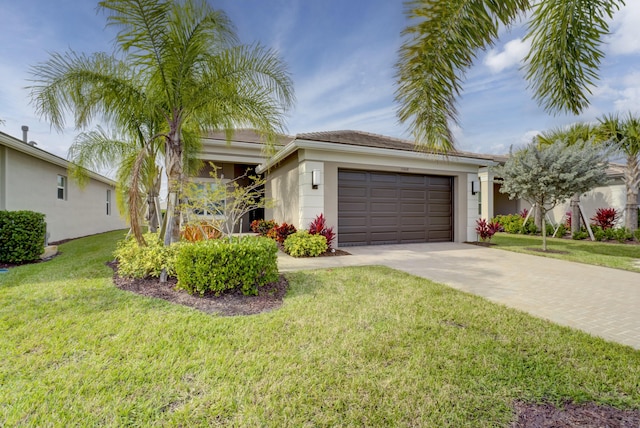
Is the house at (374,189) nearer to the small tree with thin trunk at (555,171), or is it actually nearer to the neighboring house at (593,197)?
the small tree with thin trunk at (555,171)

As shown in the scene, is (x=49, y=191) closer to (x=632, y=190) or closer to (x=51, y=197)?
(x=51, y=197)

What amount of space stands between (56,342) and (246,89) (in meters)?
5.44

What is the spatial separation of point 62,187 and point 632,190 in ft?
82.6

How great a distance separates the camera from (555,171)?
30.6ft

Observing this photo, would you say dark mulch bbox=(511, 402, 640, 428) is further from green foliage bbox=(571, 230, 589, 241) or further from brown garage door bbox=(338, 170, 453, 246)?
green foliage bbox=(571, 230, 589, 241)

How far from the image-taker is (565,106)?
11.4ft

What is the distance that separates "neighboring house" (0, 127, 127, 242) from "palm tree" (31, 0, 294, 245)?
429cm

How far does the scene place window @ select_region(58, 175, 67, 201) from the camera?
42.0 ft

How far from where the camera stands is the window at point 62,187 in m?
12.8

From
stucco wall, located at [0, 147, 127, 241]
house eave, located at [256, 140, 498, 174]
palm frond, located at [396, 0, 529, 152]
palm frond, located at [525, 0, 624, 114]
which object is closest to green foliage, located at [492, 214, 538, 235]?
house eave, located at [256, 140, 498, 174]

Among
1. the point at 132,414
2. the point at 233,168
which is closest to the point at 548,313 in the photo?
the point at 132,414

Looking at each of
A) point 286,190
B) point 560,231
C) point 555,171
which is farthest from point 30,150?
point 560,231

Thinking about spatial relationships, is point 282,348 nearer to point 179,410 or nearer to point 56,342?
point 179,410

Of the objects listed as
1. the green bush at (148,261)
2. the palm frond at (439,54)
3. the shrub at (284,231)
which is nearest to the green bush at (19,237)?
the green bush at (148,261)
